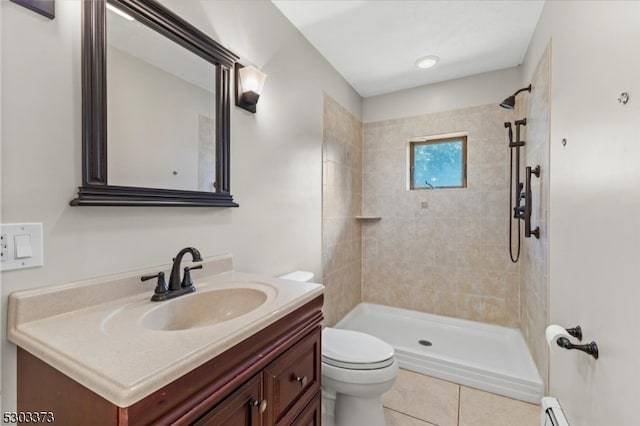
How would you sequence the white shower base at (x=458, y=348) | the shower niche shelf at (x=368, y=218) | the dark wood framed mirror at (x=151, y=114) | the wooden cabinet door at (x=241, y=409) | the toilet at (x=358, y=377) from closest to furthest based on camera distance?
the wooden cabinet door at (x=241, y=409) < the dark wood framed mirror at (x=151, y=114) < the toilet at (x=358, y=377) < the white shower base at (x=458, y=348) < the shower niche shelf at (x=368, y=218)

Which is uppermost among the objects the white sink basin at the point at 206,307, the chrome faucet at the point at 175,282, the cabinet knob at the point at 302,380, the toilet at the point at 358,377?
the chrome faucet at the point at 175,282

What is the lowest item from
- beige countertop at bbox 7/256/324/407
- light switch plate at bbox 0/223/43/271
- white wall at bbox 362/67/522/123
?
beige countertop at bbox 7/256/324/407

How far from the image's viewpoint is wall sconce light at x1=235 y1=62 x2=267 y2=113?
1.41 meters

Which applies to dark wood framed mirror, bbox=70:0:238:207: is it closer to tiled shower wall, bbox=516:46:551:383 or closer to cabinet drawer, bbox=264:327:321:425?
cabinet drawer, bbox=264:327:321:425

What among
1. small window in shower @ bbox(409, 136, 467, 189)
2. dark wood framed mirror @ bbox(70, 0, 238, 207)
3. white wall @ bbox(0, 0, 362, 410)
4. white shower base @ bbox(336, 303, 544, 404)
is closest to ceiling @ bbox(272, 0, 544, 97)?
white wall @ bbox(0, 0, 362, 410)

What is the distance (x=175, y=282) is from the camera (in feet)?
3.32

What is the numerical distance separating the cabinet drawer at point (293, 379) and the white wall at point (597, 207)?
90 centimetres

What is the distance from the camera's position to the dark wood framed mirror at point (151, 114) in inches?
34.2

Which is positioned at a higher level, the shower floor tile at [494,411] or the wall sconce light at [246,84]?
the wall sconce light at [246,84]

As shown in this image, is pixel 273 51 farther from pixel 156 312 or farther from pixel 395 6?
pixel 156 312

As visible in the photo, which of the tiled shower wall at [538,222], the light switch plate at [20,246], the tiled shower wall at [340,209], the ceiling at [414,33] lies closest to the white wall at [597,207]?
the tiled shower wall at [538,222]

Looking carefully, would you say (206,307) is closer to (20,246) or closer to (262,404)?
(262,404)

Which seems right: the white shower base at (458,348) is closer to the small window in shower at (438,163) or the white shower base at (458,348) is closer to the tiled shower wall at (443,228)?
the tiled shower wall at (443,228)

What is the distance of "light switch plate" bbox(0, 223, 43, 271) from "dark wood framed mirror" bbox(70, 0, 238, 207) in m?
0.13
